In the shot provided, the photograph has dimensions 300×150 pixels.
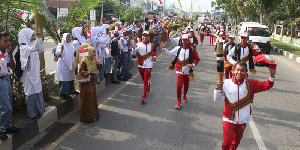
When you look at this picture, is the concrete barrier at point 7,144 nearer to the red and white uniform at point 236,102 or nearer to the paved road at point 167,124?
the paved road at point 167,124

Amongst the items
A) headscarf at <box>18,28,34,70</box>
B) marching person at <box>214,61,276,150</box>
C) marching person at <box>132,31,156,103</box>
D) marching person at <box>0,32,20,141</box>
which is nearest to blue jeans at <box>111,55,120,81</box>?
marching person at <box>132,31,156,103</box>

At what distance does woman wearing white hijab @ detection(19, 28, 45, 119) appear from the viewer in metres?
5.11

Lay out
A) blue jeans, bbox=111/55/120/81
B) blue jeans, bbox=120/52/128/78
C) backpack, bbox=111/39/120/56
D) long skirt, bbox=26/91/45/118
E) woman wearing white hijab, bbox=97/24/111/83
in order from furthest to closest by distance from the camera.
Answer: blue jeans, bbox=120/52/128/78
blue jeans, bbox=111/55/120/81
backpack, bbox=111/39/120/56
woman wearing white hijab, bbox=97/24/111/83
long skirt, bbox=26/91/45/118

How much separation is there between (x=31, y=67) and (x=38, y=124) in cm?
107

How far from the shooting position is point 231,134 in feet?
13.8

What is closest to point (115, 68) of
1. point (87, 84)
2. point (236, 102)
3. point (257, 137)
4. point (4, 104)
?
point (87, 84)

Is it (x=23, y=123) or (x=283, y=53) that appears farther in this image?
(x=283, y=53)

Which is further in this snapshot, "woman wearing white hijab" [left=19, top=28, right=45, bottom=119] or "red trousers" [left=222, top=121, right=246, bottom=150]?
"woman wearing white hijab" [left=19, top=28, right=45, bottom=119]

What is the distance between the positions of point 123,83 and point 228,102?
603cm

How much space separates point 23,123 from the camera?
525 cm

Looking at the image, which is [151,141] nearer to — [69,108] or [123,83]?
[69,108]

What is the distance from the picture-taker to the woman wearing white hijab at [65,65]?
684 cm

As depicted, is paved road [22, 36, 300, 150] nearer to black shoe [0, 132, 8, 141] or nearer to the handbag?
black shoe [0, 132, 8, 141]

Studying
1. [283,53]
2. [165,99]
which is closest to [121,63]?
[165,99]
